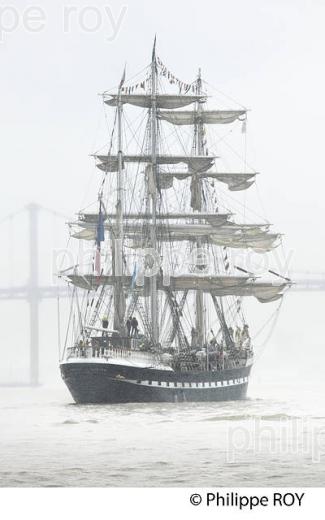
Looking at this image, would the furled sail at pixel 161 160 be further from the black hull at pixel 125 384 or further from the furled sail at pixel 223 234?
the black hull at pixel 125 384

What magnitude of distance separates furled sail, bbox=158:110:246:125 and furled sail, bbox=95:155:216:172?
1.87m

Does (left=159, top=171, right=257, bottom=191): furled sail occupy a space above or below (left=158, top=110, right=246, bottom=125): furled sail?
below

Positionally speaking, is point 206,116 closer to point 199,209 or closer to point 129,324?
point 199,209

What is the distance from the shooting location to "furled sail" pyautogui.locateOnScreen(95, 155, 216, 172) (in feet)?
149

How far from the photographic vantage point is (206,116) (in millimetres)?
52312

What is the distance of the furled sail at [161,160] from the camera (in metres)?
45.5

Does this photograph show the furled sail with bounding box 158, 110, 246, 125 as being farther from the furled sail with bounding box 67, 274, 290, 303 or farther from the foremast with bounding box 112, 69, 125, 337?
the foremast with bounding box 112, 69, 125, 337

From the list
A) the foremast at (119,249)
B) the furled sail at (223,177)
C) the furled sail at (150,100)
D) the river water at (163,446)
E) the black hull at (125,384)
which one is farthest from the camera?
the furled sail at (223,177)

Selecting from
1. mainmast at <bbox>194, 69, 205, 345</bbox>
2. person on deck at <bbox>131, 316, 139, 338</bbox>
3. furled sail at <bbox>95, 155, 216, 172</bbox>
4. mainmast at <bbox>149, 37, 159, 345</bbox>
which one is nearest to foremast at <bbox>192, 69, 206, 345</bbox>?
mainmast at <bbox>194, 69, 205, 345</bbox>

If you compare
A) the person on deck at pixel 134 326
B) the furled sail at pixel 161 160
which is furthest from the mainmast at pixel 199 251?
the person on deck at pixel 134 326

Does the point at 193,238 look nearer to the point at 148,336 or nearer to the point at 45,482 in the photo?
the point at 148,336

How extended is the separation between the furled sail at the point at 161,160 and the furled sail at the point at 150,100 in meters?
1.94

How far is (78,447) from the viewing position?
83.8ft

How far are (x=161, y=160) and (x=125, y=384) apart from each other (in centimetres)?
988
